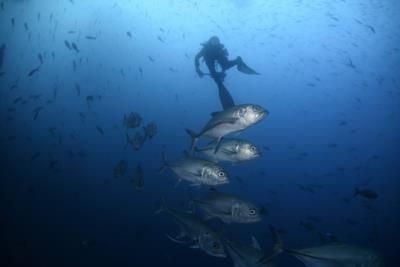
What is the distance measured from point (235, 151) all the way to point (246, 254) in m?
1.40

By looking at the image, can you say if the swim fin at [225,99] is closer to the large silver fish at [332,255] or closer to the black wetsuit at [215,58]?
the black wetsuit at [215,58]

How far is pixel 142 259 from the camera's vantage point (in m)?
17.5

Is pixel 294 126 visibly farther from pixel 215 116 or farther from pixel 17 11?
pixel 215 116

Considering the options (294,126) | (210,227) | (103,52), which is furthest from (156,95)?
(210,227)

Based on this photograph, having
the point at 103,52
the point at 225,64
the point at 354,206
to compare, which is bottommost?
the point at 354,206

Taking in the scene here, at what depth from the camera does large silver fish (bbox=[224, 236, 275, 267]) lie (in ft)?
15.0

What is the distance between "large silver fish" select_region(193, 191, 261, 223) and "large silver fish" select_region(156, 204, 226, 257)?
0.81 ft

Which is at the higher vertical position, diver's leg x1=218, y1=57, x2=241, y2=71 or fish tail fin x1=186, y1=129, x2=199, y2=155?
fish tail fin x1=186, y1=129, x2=199, y2=155

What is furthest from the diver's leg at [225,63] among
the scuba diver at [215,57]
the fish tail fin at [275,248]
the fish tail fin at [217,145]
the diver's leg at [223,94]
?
the fish tail fin at [275,248]

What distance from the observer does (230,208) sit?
16.4ft

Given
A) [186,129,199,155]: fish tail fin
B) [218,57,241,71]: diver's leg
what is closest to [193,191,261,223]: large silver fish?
[186,129,199,155]: fish tail fin

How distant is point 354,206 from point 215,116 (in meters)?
43.7

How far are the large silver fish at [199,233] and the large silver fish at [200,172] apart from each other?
1.75ft

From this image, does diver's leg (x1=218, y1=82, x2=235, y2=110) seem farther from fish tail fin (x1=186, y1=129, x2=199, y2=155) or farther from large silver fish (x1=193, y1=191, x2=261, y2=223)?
large silver fish (x1=193, y1=191, x2=261, y2=223)
